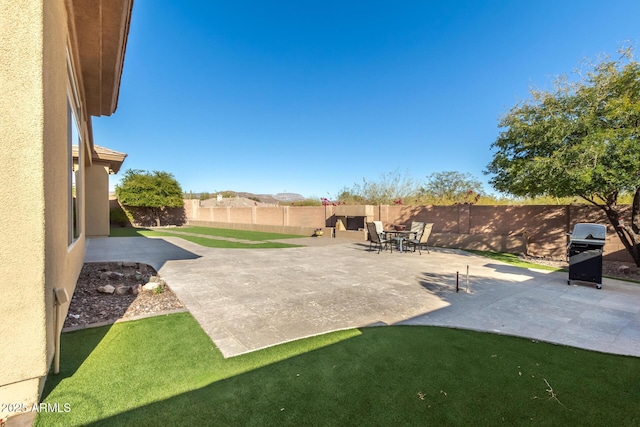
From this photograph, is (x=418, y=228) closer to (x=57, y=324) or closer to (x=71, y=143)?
(x=71, y=143)

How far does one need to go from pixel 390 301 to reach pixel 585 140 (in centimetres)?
704

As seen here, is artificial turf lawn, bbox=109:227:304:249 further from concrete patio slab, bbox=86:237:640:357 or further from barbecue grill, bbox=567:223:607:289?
barbecue grill, bbox=567:223:607:289

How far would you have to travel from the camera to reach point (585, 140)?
296 inches

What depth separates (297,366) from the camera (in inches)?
115

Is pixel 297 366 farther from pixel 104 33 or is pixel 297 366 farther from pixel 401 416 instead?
pixel 104 33

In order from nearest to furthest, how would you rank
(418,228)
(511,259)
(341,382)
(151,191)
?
1. (341,382)
2. (511,259)
3. (418,228)
4. (151,191)

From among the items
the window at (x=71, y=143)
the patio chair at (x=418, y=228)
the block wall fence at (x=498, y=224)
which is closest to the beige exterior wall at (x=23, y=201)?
the window at (x=71, y=143)

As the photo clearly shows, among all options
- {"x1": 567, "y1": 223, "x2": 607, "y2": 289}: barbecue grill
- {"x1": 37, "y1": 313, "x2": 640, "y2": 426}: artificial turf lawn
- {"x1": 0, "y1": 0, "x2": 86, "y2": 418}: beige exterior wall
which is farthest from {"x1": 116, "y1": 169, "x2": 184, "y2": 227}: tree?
{"x1": 567, "y1": 223, "x2": 607, "y2": 289}: barbecue grill

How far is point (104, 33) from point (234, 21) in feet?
40.4

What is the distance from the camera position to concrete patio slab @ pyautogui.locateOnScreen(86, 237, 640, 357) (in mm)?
3816

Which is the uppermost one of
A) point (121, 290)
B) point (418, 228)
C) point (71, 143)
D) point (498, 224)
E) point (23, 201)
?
point (71, 143)

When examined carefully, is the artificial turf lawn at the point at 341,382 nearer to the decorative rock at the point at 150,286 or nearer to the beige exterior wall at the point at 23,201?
the beige exterior wall at the point at 23,201

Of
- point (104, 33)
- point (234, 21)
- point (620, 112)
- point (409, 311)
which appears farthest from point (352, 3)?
point (409, 311)

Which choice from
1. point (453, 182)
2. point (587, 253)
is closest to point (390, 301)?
point (587, 253)
